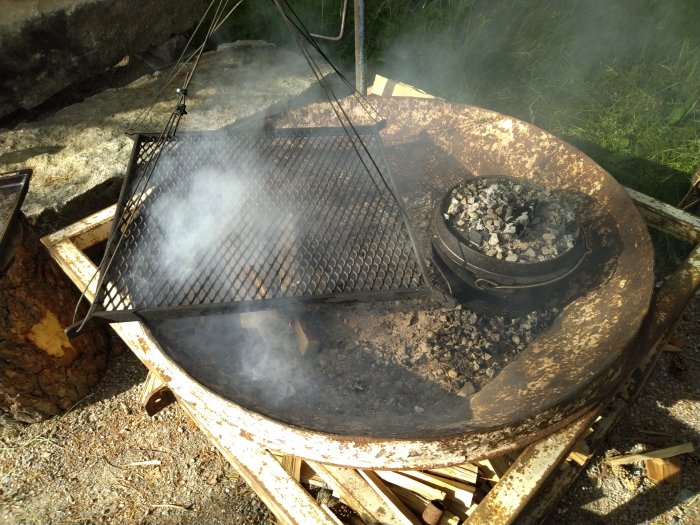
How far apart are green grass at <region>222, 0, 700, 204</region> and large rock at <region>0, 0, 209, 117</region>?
3.82 feet

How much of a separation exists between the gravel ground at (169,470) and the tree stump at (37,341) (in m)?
0.20

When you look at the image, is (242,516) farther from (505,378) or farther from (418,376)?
(505,378)

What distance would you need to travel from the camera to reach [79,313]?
10.9ft

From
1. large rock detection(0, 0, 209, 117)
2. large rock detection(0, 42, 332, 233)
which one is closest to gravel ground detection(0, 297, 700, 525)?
large rock detection(0, 42, 332, 233)

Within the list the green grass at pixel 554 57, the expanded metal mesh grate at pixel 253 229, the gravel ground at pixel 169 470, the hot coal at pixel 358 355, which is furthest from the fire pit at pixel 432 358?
the green grass at pixel 554 57

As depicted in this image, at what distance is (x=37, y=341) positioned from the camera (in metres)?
3.01

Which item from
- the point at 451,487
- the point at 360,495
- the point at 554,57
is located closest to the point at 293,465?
the point at 360,495

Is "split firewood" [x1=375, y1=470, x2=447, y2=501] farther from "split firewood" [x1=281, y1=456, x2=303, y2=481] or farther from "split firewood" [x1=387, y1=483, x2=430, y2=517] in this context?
"split firewood" [x1=281, y1=456, x2=303, y2=481]

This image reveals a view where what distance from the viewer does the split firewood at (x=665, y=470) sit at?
2891mm

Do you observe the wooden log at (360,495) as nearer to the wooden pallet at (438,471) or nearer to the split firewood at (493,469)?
the wooden pallet at (438,471)

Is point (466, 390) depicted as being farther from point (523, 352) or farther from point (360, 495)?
point (360, 495)

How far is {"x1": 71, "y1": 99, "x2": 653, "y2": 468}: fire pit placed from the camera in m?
1.83

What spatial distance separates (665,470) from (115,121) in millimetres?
5006

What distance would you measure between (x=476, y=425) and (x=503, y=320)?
878 millimetres
